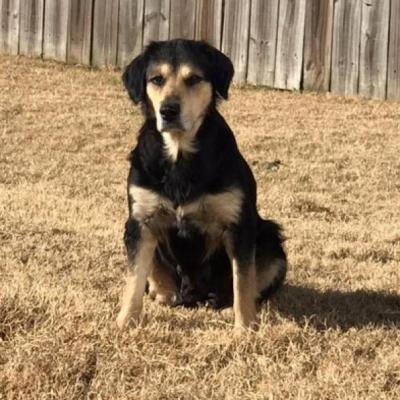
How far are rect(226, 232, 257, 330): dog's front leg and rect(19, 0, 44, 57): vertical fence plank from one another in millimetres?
7974

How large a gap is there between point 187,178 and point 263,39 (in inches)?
260

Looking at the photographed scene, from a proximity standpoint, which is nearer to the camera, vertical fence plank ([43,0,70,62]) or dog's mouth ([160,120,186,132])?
dog's mouth ([160,120,186,132])

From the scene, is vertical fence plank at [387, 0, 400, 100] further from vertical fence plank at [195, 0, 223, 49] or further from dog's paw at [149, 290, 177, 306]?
dog's paw at [149, 290, 177, 306]

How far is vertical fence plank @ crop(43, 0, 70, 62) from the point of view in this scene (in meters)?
11.5

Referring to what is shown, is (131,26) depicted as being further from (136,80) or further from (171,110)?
(171,110)

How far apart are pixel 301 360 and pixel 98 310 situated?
1.20 m

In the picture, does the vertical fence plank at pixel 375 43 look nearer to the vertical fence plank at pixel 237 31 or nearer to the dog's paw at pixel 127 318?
the vertical fence plank at pixel 237 31

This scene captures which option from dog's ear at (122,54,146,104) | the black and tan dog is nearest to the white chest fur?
the black and tan dog

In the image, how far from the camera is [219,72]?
460 centimetres

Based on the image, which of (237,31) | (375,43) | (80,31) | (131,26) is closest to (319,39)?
(375,43)

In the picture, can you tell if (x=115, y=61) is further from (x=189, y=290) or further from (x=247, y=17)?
(x=189, y=290)

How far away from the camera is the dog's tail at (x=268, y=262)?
5031 millimetres

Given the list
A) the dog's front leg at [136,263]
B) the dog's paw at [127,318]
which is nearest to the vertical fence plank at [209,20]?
the dog's front leg at [136,263]

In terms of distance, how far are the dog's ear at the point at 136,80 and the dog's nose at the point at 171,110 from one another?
0.32m
